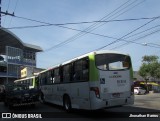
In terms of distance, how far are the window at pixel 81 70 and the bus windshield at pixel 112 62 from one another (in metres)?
0.66

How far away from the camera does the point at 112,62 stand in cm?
1437

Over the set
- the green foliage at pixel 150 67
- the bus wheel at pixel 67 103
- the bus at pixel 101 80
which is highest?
the green foliage at pixel 150 67

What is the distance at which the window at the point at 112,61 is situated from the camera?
14.0 m

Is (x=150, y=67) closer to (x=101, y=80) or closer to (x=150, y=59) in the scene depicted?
(x=150, y=59)

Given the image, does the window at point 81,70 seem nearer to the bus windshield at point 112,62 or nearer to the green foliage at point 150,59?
the bus windshield at point 112,62

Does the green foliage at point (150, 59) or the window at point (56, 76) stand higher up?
the green foliage at point (150, 59)

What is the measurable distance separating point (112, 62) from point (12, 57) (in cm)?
6901

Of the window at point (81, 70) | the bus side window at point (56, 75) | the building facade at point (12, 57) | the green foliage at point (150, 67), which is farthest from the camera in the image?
the building facade at point (12, 57)

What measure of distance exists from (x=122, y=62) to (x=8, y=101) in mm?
9566

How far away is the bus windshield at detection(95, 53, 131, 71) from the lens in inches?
551

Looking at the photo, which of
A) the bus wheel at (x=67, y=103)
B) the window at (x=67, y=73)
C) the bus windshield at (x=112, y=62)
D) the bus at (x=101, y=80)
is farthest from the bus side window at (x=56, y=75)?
the bus windshield at (x=112, y=62)

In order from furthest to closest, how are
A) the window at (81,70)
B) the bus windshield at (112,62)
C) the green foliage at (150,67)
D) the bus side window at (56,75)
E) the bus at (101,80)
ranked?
the green foliage at (150,67) → the bus side window at (56,75) → the window at (81,70) → the bus windshield at (112,62) → the bus at (101,80)

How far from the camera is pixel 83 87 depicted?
1457 centimetres

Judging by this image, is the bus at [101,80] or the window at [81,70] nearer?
the bus at [101,80]
